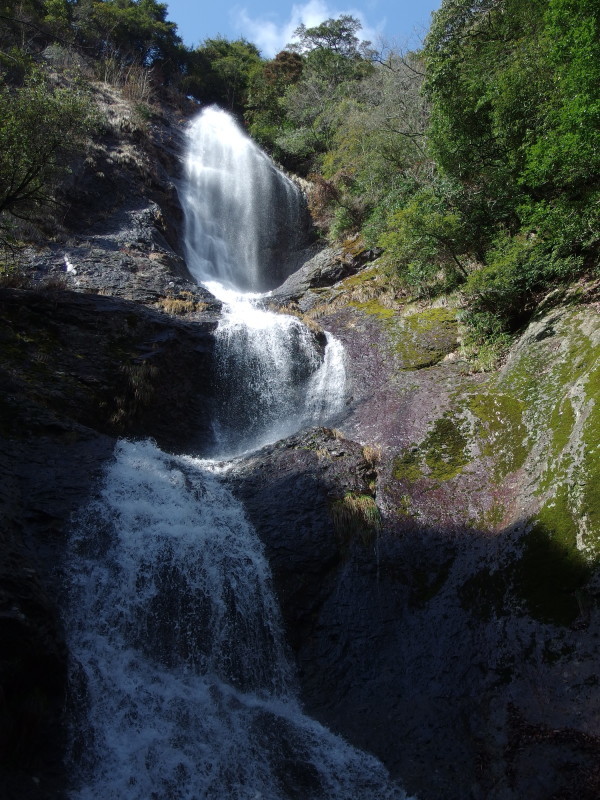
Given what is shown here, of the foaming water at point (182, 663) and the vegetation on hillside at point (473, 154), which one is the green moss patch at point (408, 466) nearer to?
the foaming water at point (182, 663)

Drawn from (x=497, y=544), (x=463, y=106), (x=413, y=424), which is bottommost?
(x=497, y=544)

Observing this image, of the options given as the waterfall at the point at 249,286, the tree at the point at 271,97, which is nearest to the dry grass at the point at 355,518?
the waterfall at the point at 249,286

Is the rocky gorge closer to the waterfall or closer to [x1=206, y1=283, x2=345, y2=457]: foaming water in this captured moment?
[x1=206, y1=283, x2=345, y2=457]: foaming water

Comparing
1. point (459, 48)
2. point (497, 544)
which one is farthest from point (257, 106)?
point (497, 544)

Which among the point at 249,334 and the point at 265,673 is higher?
the point at 249,334

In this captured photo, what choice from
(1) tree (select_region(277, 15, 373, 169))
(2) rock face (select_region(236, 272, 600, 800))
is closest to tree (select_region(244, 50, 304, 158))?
(1) tree (select_region(277, 15, 373, 169))

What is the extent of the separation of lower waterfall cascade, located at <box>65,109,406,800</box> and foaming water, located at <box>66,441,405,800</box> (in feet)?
0.05

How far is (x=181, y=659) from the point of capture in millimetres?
6375

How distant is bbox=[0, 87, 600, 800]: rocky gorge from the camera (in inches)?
204

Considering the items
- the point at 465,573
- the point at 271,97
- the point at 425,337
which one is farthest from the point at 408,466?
the point at 271,97

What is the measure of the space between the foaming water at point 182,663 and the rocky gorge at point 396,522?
1.03 ft

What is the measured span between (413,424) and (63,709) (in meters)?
6.90

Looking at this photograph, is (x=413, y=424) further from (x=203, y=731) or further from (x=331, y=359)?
(x=203, y=731)

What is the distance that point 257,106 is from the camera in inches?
1286
